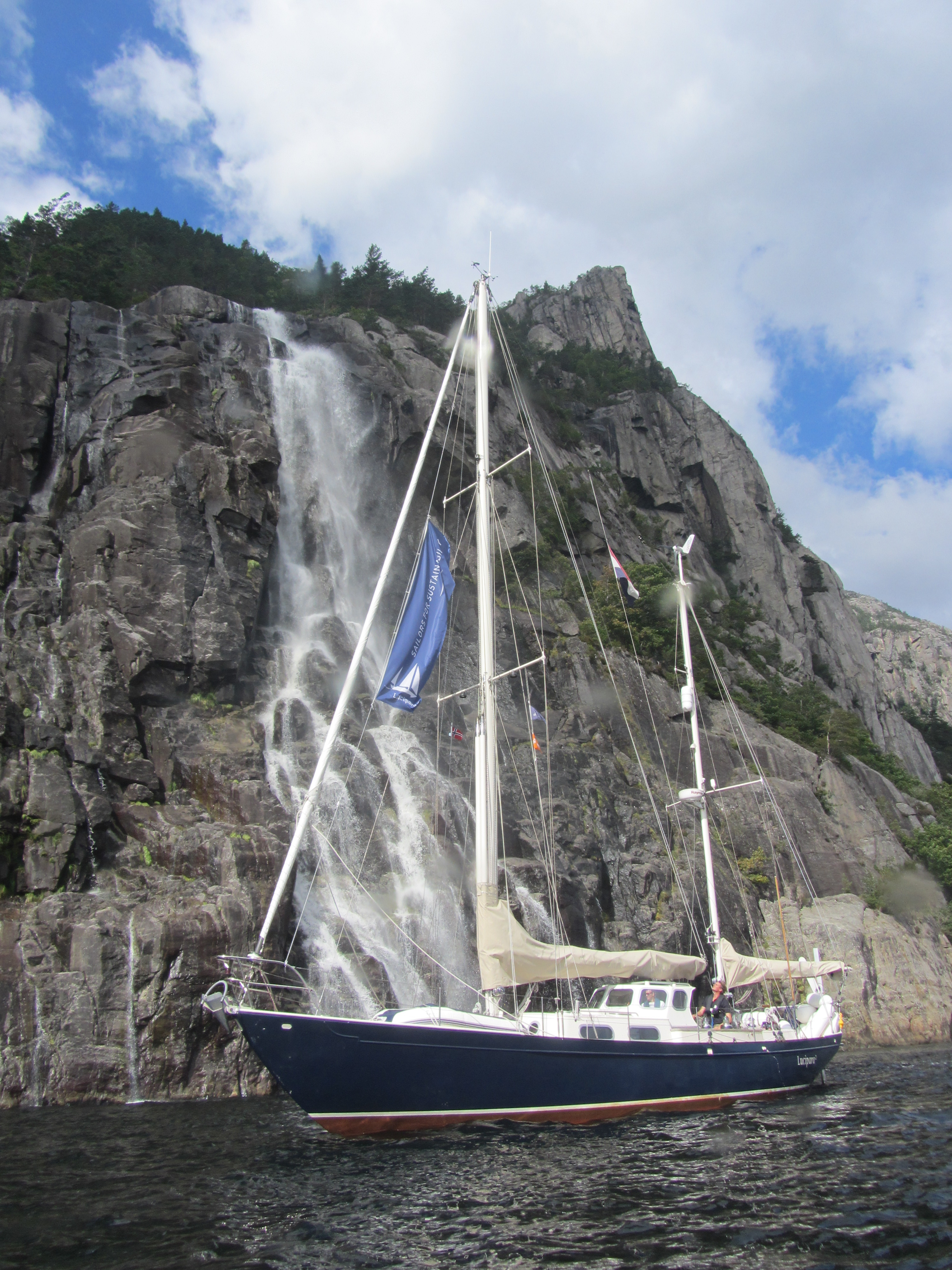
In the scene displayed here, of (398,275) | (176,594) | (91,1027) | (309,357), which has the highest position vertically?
(398,275)

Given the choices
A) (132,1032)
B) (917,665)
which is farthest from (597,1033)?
(917,665)

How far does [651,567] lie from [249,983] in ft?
150

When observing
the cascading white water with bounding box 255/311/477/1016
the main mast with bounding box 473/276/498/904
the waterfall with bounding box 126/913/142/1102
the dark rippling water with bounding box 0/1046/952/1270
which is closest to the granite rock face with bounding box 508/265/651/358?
the cascading white water with bounding box 255/311/477/1016

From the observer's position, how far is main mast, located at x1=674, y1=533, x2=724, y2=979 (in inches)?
1009

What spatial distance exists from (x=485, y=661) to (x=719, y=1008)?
12.1 meters

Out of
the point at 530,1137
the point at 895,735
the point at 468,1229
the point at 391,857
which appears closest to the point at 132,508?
the point at 391,857

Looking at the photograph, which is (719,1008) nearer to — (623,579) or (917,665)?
(623,579)

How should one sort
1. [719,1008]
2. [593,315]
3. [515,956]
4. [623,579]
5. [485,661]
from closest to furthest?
[515,956] < [485,661] < [719,1008] < [623,579] < [593,315]

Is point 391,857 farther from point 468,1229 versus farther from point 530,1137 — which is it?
point 468,1229

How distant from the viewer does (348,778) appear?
96.4 feet

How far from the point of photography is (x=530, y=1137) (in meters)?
15.7

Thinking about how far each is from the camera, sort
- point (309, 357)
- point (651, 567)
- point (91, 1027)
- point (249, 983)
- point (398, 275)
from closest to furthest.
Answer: point (249, 983)
point (91, 1027)
point (309, 357)
point (651, 567)
point (398, 275)

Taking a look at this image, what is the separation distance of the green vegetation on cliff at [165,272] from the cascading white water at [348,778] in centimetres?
1776

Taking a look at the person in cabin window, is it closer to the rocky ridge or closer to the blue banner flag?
the blue banner flag
